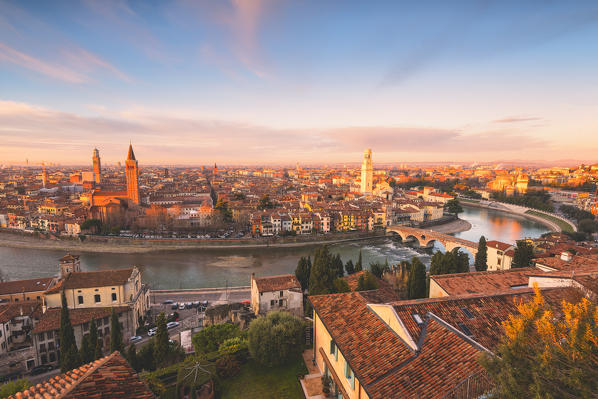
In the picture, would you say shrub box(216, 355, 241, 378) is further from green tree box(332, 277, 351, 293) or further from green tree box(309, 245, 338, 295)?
green tree box(309, 245, 338, 295)

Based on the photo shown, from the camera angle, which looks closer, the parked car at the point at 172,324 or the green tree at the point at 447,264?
the parked car at the point at 172,324

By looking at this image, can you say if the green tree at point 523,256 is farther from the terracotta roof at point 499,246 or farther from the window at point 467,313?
the window at point 467,313

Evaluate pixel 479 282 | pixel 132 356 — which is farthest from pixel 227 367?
pixel 479 282

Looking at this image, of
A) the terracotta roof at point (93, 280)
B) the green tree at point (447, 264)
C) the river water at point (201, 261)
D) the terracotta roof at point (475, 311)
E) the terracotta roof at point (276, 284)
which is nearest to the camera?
the terracotta roof at point (475, 311)

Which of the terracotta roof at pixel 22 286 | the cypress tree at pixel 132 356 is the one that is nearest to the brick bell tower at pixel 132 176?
the terracotta roof at pixel 22 286

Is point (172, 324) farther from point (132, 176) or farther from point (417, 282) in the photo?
point (132, 176)

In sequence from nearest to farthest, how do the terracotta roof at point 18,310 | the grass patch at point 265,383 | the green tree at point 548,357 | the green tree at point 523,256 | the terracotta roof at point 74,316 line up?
the green tree at point 548,357, the grass patch at point 265,383, the terracotta roof at point 74,316, the terracotta roof at point 18,310, the green tree at point 523,256

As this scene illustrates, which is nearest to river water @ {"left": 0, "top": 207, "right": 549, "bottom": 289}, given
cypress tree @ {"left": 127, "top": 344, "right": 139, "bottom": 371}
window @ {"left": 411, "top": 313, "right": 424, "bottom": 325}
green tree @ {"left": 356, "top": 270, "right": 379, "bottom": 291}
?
cypress tree @ {"left": 127, "top": 344, "right": 139, "bottom": 371}

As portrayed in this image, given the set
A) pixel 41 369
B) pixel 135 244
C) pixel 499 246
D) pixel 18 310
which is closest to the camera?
pixel 41 369
